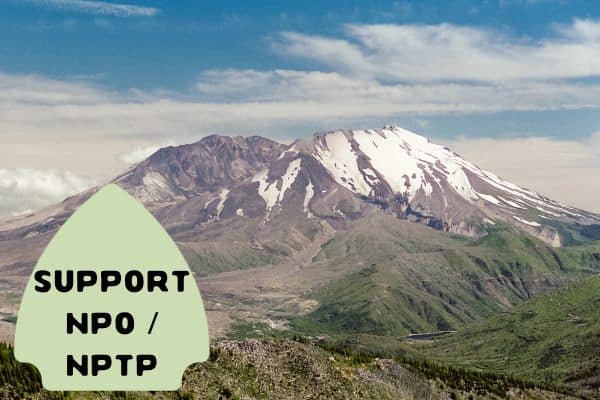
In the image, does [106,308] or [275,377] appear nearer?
[106,308]

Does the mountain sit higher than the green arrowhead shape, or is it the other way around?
the green arrowhead shape

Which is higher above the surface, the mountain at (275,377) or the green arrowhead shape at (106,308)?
the green arrowhead shape at (106,308)

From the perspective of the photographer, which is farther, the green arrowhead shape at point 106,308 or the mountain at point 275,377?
the mountain at point 275,377

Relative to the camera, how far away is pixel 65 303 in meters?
28.7

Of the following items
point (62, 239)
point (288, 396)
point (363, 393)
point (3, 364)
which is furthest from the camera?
point (363, 393)

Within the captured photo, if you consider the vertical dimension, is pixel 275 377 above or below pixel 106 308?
below

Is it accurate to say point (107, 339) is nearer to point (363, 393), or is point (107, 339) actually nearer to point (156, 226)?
point (156, 226)

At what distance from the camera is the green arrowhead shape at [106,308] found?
28625 mm

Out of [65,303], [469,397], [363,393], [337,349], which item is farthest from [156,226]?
[469,397]

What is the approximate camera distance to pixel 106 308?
28.7 metres

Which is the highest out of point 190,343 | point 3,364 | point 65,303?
point 65,303

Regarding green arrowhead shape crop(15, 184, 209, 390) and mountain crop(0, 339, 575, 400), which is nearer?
green arrowhead shape crop(15, 184, 209, 390)

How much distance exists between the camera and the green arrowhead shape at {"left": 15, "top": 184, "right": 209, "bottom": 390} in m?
28.6

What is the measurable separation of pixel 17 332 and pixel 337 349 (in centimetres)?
15306
